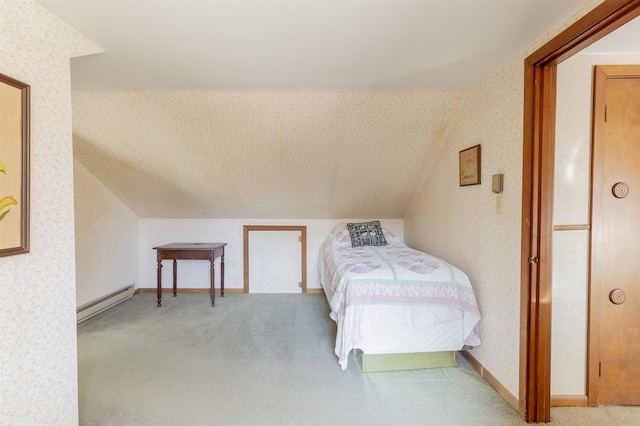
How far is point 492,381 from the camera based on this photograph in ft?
6.17

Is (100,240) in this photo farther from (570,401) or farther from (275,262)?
(570,401)

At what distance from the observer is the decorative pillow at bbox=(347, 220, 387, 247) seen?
3.34 m

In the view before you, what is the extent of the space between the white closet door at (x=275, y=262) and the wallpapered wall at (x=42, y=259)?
248cm

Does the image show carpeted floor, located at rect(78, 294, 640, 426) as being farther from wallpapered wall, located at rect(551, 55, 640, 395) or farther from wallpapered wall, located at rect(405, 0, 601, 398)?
wallpapered wall, located at rect(551, 55, 640, 395)

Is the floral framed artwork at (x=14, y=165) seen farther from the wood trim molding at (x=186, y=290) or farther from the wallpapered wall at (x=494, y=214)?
the wood trim molding at (x=186, y=290)

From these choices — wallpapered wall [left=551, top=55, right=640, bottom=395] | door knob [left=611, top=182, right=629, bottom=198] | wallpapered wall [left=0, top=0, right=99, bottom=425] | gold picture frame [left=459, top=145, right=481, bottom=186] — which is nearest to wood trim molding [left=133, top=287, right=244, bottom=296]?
wallpapered wall [left=0, top=0, right=99, bottom=425]

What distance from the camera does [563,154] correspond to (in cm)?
166

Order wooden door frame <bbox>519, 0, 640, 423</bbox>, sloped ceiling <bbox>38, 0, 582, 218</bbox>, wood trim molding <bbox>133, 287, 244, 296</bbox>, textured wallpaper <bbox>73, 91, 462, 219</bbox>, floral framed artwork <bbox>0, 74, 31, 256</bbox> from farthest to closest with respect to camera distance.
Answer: wood trim molding <bbox>133, 287, 244, 296</bbox> → textured wallpaper <bbox>73, 91, 462, 219</bbox> → wooden door frame <bbox>519, 0, 640, 423</bbox> → sloped ceiling <bbox>38, 0, 582, 218</bbox> → floral framed artwork <bbox>0, 74, 31, 256</bbox>

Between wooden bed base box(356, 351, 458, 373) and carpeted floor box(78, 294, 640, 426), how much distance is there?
0.15 ft

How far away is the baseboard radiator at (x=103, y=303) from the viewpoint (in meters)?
2.90

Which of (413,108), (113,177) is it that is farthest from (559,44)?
(113,177)

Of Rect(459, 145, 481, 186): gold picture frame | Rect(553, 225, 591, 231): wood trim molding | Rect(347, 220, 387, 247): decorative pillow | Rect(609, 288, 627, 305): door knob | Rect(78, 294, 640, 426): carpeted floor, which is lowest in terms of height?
Rect(78, 294, 640, 426): carpeted floor

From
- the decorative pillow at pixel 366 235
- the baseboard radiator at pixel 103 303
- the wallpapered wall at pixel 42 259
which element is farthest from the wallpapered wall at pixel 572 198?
the baseboard radiator at pixel 103 303

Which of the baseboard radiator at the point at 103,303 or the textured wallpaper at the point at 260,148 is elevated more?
the textured wallpaper at the point at 260,148
